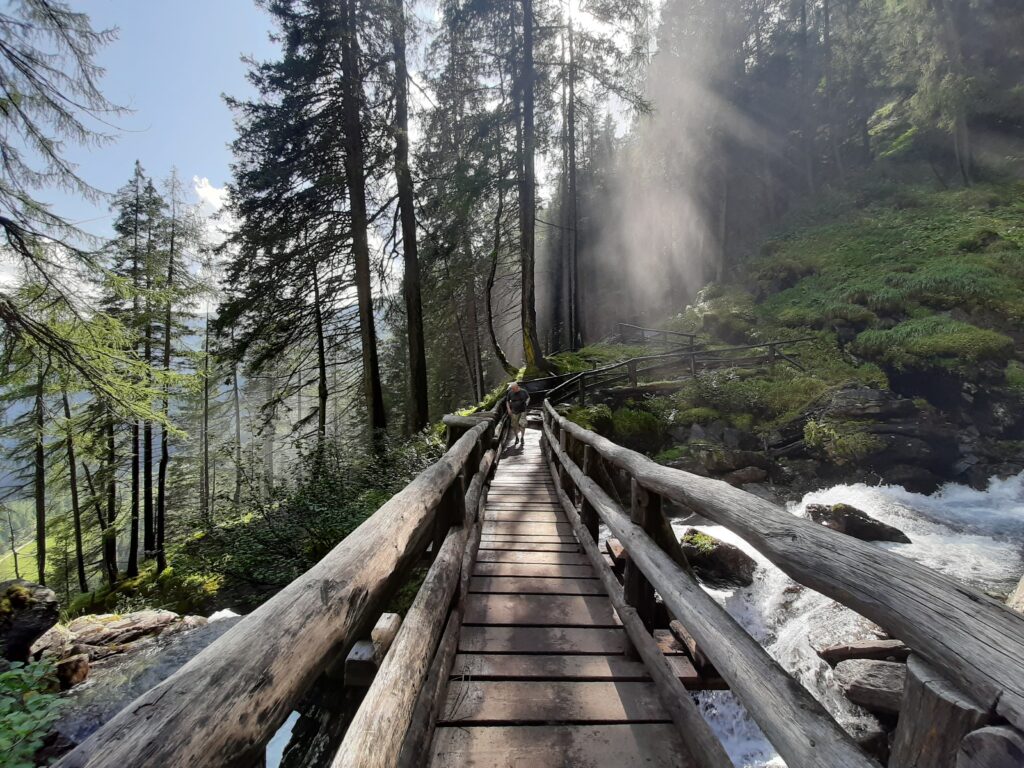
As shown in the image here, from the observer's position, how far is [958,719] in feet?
3.06

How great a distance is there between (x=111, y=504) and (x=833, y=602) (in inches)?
875

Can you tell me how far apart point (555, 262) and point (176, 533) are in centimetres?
2765

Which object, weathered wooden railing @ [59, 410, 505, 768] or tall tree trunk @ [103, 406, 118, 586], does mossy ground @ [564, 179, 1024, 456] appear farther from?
tall tree trunk @ [103, 406, 118, 586]

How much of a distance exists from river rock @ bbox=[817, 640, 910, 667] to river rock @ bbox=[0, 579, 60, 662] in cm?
866

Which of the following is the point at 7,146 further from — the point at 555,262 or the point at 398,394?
the point at 555,262

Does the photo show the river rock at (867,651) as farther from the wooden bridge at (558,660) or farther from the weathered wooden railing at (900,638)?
the weathered wooden railing at (900,638)

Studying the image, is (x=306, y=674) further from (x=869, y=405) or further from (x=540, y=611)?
(x=869, y=405)

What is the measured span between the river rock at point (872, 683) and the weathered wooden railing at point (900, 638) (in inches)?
125

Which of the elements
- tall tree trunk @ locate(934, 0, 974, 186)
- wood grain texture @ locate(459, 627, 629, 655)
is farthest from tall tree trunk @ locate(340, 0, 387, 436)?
tall tree trunk @ locate(934, 0, 974, 186)

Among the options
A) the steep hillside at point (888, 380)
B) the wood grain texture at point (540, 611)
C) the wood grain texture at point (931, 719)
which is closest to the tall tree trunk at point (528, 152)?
the steep hillside at point (888, 380)

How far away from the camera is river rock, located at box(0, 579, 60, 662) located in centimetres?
469

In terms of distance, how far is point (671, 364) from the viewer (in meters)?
15.9

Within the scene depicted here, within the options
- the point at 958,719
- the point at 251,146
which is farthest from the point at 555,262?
the point at 958,719

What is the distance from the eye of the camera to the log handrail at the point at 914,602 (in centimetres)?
90
